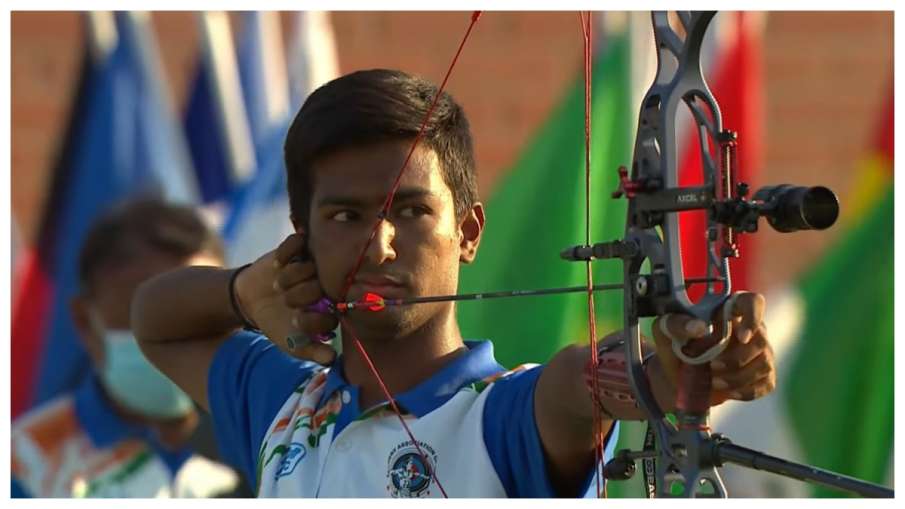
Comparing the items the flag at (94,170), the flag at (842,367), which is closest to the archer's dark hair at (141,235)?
the flag at (94,170)

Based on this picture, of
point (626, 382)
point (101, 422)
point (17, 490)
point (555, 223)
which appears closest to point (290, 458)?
point (626, 382)

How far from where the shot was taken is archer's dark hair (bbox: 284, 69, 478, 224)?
2.27 metres

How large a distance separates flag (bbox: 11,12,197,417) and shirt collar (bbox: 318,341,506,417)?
3.07m

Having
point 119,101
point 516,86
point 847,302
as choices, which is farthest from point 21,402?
point 847,302

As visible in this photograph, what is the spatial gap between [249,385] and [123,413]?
89.0 inches

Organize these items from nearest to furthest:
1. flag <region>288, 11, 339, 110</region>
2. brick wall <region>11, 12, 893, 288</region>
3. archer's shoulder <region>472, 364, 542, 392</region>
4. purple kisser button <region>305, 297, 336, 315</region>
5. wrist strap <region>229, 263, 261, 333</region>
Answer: archer's shoulder <region>472, 364, 542, 392</region>, purple kisser button <region>305, 297, 336, 315</region>, wrist strap <region>229, 263, 261, 333</region>, flag <region>288, 11, 339, 110</region>, brick wall <region>11, 12, 893, 288</region>

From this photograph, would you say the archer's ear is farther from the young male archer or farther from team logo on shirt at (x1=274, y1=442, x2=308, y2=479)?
team logo on shirt at (x1=274, y1=442, x2=308, y2=479)

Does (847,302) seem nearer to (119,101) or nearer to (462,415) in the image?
(119,101)

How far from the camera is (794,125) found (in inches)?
248

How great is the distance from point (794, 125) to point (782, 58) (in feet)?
0.80

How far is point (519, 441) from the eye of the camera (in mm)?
2086

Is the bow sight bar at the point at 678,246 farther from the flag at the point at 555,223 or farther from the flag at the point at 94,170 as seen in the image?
the flag at the point at 94,170

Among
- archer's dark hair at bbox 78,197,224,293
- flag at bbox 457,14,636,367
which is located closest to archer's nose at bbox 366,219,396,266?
flag at bbox 457,14,636,367

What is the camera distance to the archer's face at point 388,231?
7.32 ft
